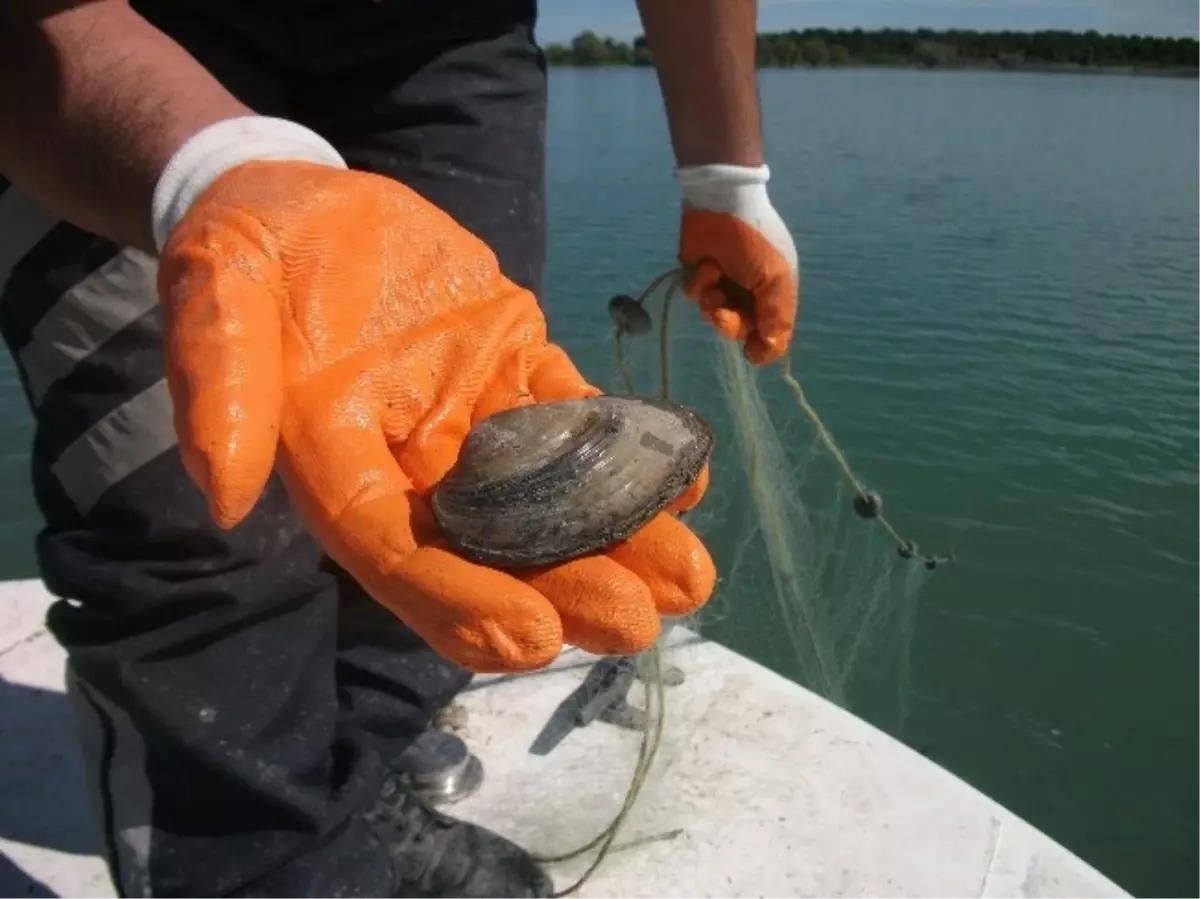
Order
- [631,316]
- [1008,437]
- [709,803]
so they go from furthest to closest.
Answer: [1008,437] < [631,316] < [709,803]

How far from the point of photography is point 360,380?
4.28 ft

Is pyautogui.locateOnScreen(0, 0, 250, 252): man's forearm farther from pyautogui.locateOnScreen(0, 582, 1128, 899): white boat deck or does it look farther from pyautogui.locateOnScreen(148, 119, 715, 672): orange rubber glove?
pyautogui.locateOnScreen(0, 582, 1128, 899): white boat deck

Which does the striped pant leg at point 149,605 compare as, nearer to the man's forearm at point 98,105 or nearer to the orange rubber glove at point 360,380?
the man's forearm at point 98,105

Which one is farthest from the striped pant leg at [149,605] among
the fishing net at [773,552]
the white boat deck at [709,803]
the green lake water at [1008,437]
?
the green lake water at [1008,437]

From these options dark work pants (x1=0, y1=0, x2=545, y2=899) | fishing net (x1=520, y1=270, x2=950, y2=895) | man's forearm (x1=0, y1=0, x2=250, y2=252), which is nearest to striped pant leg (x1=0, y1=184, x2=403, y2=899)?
dark work pants (x1=0, y1=0, x2=545, y2=899)

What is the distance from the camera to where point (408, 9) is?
2.04 metres

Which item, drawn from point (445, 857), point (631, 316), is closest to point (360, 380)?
point (445, 857)

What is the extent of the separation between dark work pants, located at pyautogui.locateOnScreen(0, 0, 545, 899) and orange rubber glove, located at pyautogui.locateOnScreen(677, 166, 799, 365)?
850mm

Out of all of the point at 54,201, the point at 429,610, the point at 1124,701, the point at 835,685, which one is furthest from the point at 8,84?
the point at 1124,701

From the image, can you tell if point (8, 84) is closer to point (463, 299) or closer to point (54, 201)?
point (54, 201)

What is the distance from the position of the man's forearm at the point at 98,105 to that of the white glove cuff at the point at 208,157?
A: 0.08ft

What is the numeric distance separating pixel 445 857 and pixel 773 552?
141 cm

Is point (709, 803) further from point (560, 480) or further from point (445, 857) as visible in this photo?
point (560, 480)

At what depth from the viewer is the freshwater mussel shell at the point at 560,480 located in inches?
49.1
